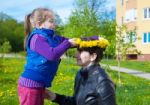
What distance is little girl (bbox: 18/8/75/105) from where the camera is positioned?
4.79m

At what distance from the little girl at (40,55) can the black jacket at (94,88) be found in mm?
570

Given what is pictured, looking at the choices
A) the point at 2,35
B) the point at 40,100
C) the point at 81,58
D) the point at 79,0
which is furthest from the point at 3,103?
the point at 2,35

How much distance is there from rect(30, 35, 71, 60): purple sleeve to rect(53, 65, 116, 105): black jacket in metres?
0.47

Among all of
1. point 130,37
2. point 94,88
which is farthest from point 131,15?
point 94,88

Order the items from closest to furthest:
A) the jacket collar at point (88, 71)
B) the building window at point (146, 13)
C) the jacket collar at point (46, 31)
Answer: the jacket collar at point (88, 71)
the jacket collar at point (46, 31)
the building window at point (146, 13)

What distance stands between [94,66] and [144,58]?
2115 inches

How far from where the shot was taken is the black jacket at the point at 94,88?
3936 mm

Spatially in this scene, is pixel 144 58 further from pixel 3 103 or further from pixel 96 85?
pixel 96 85

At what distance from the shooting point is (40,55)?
486 cm

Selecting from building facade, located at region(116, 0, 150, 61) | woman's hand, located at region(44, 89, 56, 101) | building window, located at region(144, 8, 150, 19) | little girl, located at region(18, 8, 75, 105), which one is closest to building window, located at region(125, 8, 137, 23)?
building facade, located at region(116, 0, 150, 61)

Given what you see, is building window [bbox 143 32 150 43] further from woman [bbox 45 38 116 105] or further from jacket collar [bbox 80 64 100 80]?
jacket collar [bbox 80 64 100 80]

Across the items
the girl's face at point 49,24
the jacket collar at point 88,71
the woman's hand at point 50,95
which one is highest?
the girl's face at point 49,24

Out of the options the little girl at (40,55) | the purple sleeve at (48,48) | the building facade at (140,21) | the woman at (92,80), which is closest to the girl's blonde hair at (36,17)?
the little girl at (40,55)

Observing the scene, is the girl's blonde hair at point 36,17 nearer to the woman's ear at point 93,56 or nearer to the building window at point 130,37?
the woman's ear at point 93,56
